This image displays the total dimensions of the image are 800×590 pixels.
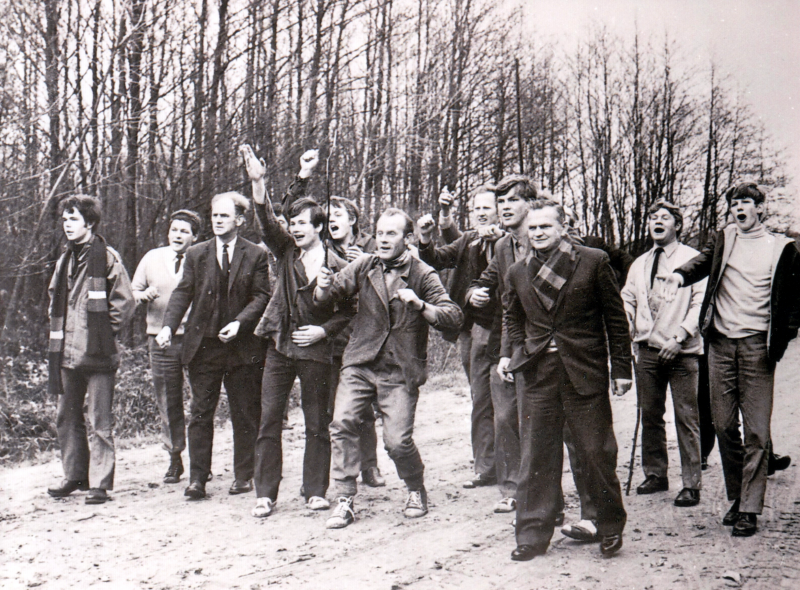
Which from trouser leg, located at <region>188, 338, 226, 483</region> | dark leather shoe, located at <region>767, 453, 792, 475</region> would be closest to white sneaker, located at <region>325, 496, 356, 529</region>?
trouser leg, located at <region>188, 338, 226, 483</region>

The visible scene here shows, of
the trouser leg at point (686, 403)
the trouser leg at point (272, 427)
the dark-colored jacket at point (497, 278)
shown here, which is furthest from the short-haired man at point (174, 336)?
the trouser leg at point (686, 403)

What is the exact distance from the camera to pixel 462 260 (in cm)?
606

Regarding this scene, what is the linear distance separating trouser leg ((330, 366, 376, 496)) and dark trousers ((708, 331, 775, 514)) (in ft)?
7.23

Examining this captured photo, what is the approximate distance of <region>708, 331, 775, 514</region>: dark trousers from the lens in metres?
4.51

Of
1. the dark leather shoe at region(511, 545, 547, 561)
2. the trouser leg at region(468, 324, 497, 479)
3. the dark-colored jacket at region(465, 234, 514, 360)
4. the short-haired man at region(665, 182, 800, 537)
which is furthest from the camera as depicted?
the trouser leg at region(468, 324, 497, 479)

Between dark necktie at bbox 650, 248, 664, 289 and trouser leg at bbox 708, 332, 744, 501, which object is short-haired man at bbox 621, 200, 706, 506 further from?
trouser leg at bbox 708, 332, 744, 501

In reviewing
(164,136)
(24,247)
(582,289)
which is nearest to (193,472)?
(582,289)

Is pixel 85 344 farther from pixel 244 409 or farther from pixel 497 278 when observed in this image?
pixel 497 278

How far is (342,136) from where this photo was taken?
46.2ft

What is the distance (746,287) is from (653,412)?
129 cm

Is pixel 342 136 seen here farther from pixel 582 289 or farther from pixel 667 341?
pixel 582 289

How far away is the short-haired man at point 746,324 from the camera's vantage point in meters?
4.58

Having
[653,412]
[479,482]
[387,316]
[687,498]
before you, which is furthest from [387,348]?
[687,498]

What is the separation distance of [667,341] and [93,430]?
4195 mm
